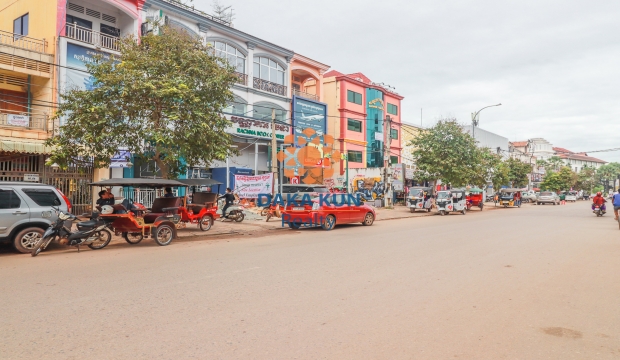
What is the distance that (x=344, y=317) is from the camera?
16.8ft

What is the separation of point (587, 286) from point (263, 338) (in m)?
5.65

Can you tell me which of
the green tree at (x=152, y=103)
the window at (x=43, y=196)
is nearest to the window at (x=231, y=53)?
the green tree at (x=152, y=103)

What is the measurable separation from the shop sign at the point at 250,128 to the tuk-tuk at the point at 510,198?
23.1 meters

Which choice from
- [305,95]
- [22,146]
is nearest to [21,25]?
[22,146]

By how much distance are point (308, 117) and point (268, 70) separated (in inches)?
209

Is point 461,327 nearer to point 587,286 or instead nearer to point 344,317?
point 344,317

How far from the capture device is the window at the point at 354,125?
39.9 meters

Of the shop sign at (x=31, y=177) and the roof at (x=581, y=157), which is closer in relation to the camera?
the shop sign at (x=31, y=177)

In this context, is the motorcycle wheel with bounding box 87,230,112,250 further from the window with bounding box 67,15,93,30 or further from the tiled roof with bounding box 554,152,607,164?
the tiled roof with bounding box 554,152,607,164

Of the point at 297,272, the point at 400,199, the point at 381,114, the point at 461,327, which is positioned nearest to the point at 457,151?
the point at 400,199

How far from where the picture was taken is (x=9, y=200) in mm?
10500

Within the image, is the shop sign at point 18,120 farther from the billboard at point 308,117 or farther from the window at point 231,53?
the billboard at point 308,117

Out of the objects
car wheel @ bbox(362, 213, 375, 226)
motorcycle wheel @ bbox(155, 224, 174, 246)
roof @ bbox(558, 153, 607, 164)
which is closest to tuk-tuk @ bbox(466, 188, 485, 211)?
car wheel @ bbox(362, 213, 375, 226)

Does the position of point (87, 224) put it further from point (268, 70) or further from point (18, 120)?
point (268, 70)
